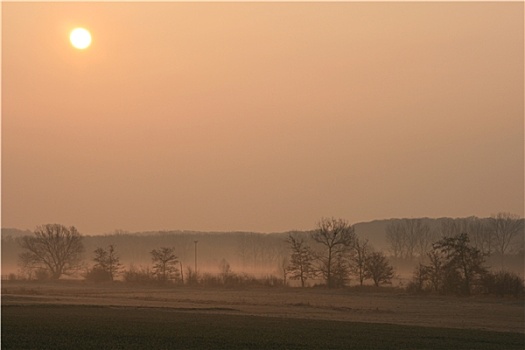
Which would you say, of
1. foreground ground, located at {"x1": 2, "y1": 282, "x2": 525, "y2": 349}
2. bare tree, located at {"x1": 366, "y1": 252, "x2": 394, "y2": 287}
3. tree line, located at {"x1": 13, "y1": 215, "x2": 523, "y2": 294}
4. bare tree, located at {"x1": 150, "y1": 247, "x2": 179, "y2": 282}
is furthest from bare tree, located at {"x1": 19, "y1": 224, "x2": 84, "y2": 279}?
foreground ground, located at {"x1": 2, "y1": 282, "x2": 525, "y2": 349}

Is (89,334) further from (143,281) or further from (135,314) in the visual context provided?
(143,281)

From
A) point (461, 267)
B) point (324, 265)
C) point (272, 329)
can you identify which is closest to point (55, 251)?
point (324, 265)

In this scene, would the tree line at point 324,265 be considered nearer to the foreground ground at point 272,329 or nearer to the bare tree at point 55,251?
the bare tree at point 55,251

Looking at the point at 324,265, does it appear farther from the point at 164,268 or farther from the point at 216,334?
the point at 216,334

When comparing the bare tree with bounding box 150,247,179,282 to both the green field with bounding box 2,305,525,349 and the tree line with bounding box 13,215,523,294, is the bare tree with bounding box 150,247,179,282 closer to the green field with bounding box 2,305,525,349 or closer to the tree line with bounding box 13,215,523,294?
the tree line with bounding box 13,215,523,294

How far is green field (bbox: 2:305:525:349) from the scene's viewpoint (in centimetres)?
3462

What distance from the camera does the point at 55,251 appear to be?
14775 centimetres

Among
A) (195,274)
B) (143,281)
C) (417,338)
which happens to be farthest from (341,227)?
(417,338)

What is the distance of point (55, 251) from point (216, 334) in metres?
115

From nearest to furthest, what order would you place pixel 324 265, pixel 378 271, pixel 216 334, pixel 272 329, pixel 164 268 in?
pixel 216 334
pixel 272 329
pixel 378 271
pixel 324 265
pixel 164 268

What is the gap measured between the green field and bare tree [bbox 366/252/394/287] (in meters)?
53.1

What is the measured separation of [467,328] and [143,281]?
250 feet

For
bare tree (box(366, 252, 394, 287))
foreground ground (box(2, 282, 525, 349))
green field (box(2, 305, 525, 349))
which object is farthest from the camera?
bare tree (box(366, 252, 394, 287))

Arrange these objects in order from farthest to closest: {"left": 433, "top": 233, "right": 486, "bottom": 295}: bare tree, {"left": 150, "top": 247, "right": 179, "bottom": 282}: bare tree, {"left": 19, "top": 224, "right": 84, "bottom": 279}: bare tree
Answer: {"left": 19, "top": 224, "right": 84, "bottom": 279}: bare tree
{"left": 150, "top": 247, "right": 179, "bottom": 282}: bare tree
{"left": 433, "top": 233, "right": 486, "bottom": 295}: bare tree
